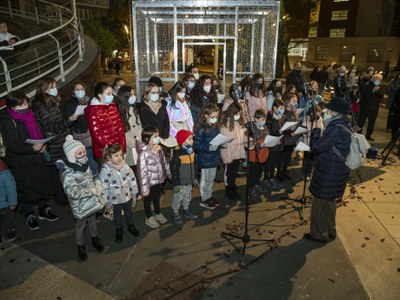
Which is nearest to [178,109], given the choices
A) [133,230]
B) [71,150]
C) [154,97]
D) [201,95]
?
[201,95]

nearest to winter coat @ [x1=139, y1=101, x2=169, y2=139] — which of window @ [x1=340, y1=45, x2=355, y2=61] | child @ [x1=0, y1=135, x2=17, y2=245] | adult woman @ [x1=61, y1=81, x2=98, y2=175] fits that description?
adult woman @ [x1=61, y1=81, x2=98, y2=175]

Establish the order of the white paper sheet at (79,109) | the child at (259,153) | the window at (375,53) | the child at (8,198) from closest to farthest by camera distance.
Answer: the child at (8,198) < the white paper sheet at (79,109) < the child at (259,153) < the window at (375,53)

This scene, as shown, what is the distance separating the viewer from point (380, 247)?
4.65 meters

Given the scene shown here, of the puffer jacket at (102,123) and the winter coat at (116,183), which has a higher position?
the puffer jacket at (102,123)

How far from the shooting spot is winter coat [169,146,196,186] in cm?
495

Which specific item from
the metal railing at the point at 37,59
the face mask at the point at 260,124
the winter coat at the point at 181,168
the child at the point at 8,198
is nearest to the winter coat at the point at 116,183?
the winter coat at the point at 181,168

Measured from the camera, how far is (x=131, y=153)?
587 cm

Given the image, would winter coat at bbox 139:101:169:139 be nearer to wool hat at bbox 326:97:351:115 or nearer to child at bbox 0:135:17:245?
child at bbox 0:135:17:245

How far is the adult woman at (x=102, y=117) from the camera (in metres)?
5.00

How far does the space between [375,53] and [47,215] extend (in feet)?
144

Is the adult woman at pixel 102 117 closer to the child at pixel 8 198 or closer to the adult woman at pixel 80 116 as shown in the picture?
the adult woman at pixel 80 116

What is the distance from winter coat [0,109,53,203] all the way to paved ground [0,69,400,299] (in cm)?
62

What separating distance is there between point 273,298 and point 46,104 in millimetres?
4368

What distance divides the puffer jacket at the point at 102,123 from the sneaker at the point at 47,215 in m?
1.25
